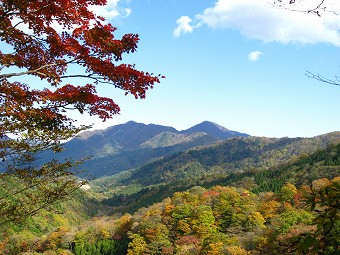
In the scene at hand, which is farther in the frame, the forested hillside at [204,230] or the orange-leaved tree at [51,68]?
the forested hillside at [204,230]

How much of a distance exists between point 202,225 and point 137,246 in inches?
501

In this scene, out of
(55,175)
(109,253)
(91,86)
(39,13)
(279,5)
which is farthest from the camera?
(109,253)

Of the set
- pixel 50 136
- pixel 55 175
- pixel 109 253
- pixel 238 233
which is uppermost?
pixel 50 136

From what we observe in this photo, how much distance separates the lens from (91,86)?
9.36 meters

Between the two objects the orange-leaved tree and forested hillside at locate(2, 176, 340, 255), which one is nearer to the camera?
the orange-leaved tree

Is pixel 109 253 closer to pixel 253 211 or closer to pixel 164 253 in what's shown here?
pixel 164 253

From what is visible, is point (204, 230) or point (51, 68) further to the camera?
point (204, 230)

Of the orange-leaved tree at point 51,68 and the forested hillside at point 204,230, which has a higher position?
the orange-leaved tree at point 51,68

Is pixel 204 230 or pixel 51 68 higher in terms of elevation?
pixel 51 68

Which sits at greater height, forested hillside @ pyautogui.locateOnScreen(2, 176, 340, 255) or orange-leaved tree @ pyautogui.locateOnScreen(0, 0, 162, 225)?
orange-leaved tree @ pyautogui.locateOnScreen(0, 0, 162, 225)

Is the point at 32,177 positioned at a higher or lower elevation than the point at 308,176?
higher

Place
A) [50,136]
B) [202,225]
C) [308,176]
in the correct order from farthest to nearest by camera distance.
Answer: [308,176]
[202,225]
[50,136]

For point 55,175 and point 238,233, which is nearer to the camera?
point 55,175

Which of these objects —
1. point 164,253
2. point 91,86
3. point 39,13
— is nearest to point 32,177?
point 91,86
